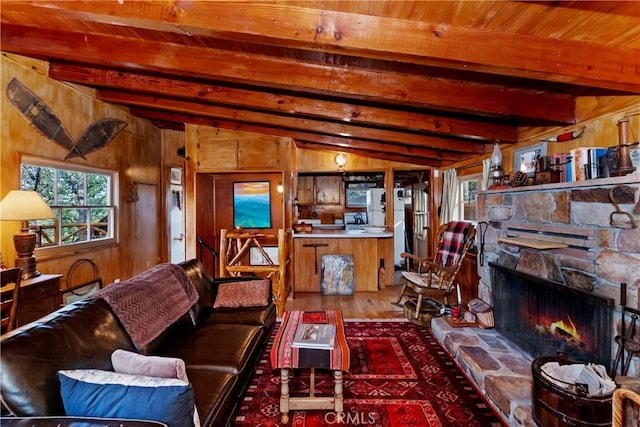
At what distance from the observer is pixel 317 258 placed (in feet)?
16.6

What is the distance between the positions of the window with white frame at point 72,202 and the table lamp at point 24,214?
0.62m

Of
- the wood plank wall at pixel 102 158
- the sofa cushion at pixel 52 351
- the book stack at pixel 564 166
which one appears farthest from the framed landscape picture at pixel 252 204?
the book stack at pixel 564 166

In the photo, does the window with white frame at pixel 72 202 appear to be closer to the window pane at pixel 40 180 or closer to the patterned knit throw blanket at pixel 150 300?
the window pane at pixel 40 180

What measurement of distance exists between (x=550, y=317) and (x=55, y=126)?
207 inches

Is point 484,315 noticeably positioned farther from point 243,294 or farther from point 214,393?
point 214,393

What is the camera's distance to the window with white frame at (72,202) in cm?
340

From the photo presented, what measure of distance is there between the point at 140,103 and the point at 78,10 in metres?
2.39

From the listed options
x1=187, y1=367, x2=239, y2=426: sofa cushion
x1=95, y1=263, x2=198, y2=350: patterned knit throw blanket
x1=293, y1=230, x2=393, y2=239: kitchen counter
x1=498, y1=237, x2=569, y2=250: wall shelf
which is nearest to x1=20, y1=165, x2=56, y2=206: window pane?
x1=95, y1=263, x2=198, y2=350: patterned knit throw blanket

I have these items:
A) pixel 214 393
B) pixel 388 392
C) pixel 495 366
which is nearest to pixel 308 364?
pixel 214 393

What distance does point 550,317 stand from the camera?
2.24 metres

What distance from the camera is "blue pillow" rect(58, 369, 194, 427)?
1.14 metres

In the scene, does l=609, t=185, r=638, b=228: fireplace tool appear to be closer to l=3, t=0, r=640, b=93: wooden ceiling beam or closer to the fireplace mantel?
the fireplace mantel

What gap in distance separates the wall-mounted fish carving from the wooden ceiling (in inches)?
16.6

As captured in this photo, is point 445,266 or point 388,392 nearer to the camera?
point 388,392
